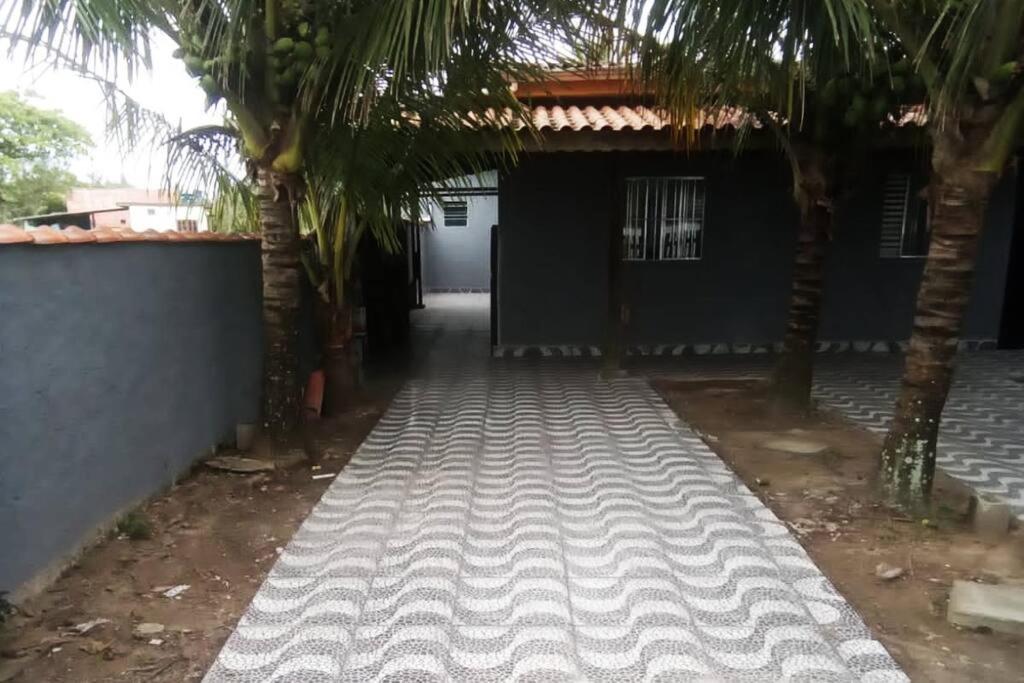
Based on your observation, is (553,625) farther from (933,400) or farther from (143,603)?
(933,400)

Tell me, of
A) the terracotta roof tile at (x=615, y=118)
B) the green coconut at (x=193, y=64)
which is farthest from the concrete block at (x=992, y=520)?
the green coconut at (x=193, y=64)

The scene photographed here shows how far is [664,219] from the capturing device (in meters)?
8.65

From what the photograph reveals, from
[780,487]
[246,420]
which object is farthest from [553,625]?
[246,420]

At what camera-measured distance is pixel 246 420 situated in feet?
17.0

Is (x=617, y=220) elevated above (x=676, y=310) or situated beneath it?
elevated above

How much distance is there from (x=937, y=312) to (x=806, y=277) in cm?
205

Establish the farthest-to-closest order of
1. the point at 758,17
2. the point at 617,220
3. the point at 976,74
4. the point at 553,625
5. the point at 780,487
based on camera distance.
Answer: the point at 617,220 → the point at 780,487 → the point at 758,17 → the point at 976,74 → the point at 553,625

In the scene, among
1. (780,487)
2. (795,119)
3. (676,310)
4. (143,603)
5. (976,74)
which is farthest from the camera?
(676,310)

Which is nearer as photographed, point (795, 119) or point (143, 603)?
point (143, 603)

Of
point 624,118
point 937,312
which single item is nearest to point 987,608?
point 937,312

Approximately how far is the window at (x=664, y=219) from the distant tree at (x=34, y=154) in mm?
27000

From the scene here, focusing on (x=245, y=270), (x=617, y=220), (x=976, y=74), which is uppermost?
(x=976, y=74)

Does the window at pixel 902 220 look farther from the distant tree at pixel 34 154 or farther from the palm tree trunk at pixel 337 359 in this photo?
the distant tree at pixel 34 154

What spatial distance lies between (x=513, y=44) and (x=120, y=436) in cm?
336
